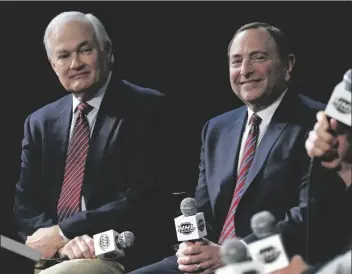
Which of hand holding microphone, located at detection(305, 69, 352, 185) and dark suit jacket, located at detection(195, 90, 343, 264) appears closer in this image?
hand holding microphone, located at detection(305, 69, 352, 185)

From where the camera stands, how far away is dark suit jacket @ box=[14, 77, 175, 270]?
3.28 metres

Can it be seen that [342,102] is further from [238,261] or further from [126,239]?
[126,239]

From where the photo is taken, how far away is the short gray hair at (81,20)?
3.40 meters

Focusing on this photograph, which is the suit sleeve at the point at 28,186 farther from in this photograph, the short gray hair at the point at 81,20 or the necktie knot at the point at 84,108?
the short gray hair at the point at 81,20

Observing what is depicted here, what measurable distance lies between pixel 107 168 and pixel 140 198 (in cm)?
21

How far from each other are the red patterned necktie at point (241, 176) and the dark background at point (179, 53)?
28 centimetres

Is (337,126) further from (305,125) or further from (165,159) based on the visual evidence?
(165,159)

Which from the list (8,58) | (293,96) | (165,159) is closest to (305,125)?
(293,96)

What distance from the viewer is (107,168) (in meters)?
3.34

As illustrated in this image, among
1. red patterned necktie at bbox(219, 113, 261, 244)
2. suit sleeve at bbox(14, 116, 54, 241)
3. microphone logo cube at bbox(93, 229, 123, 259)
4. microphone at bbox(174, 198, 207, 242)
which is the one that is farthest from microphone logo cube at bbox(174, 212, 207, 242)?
suit sleeve at bbox(14, 116, 54, 241)

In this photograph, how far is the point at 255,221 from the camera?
6.52 feet

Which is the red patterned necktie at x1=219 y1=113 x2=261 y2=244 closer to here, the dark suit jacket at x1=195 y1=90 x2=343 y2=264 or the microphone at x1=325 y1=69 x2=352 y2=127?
the dark suit jacket at x1=195 y1=90 x2=343 y2=264

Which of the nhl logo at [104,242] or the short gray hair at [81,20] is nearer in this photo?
the nhl logo at [104,242]

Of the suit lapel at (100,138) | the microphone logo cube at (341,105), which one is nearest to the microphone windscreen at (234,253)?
the microphone logo cube at (341,105)
